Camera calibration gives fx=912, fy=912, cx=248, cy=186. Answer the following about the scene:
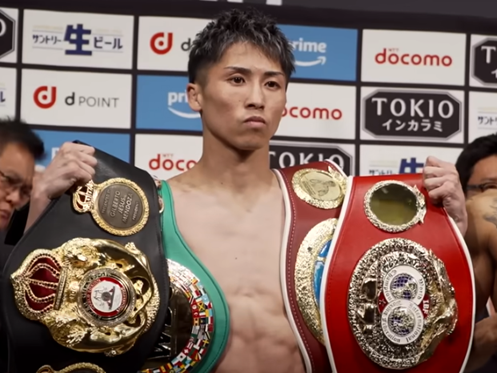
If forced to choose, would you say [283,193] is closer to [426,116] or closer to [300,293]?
[300,293]

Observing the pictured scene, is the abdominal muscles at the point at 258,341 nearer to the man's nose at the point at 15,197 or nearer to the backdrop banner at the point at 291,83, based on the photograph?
the backdrop banner at the point at 291,83

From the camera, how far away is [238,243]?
201cm

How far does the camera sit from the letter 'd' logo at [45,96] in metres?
2.64

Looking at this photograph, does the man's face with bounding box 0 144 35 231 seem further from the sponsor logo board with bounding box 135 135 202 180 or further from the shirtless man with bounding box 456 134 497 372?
the shirtless man with bounding box 456 134 497 372

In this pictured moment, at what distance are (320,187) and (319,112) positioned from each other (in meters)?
0.70

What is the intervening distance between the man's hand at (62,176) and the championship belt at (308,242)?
1.50 feet

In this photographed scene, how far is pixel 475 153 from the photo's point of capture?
2.75m

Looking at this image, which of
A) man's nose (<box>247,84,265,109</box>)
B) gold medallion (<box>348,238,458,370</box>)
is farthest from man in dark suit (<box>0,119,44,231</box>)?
gold medallion (<box>348,238,458,370</box>)

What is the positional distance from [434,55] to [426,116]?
19 centimetres

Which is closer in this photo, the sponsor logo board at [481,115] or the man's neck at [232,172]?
the man's neck at [232,172]

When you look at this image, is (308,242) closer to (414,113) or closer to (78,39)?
(414,113)

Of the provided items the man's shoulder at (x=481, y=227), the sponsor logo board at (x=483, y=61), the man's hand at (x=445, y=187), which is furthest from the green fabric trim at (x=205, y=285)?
the sponsor logo board at (x=483, y=61)

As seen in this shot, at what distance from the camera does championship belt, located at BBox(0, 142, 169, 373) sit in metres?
1.77

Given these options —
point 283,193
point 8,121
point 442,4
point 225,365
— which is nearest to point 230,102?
point 283,193
